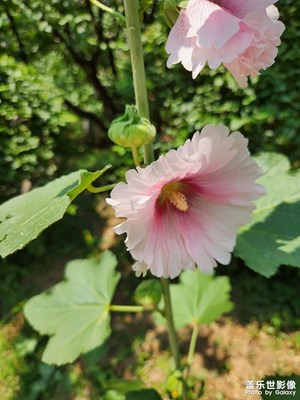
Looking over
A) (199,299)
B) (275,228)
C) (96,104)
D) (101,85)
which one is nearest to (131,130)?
(275,228)

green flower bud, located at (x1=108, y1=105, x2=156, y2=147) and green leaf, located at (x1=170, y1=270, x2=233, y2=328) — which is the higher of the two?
green flower bud, located at (x1=108, y1=105, x2=156, y2=147)

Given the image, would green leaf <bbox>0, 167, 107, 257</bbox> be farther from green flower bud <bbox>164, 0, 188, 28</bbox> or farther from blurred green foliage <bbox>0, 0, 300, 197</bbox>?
blurred green foliage <bbox>0, 0, 300, 197</bbox>

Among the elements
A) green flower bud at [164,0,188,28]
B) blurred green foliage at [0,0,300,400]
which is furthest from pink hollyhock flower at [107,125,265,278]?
blurred green foliage at [0,0,300,400]

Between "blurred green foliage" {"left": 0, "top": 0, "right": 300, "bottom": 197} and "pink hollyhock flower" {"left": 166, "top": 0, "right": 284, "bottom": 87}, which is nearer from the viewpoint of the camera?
"pink hollyhock flower" {"left": 166, "top": 0, "right": 284, "bottom": 87}

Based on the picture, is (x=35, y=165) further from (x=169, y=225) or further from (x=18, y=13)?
(x=169, y=225)

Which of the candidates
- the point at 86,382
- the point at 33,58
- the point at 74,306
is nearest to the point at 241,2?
the point at 74,306

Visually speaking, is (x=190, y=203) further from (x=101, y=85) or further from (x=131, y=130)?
Result: (x=101, y=85)
